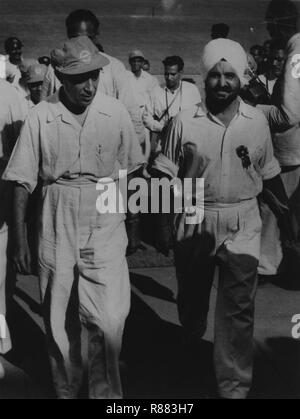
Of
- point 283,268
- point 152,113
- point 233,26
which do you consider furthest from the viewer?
point 233,26

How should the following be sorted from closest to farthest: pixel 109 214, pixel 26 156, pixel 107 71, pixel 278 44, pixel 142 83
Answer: pixel 26 156, pixel 109 214, pixel 107 71, pixel 278 44, pixel 142 83

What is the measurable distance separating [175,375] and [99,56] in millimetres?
1959

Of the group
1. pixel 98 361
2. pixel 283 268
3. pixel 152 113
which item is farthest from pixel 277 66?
pixel 98 361

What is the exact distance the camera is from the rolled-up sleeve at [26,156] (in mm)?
3662

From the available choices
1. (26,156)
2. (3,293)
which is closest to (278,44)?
(26,156)

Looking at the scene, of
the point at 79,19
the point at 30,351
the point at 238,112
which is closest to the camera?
the point at 238,112

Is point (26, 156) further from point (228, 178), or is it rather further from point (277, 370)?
point (277, 370)

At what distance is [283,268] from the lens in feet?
19.6

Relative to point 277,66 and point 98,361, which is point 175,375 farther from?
point 277,66

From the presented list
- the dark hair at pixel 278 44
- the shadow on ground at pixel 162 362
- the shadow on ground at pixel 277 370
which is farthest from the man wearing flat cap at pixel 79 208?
the dark hair at pixel 278 44

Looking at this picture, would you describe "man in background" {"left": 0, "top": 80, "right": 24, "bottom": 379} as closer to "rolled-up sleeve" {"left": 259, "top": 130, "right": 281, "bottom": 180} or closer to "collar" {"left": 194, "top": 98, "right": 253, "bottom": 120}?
"collar" {"left": 194, "top": 98, "right": 253, "bottom": 120}

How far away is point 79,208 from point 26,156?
0.38 metres

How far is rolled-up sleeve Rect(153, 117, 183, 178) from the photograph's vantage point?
4008 mm

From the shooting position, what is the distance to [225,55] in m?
3.86
